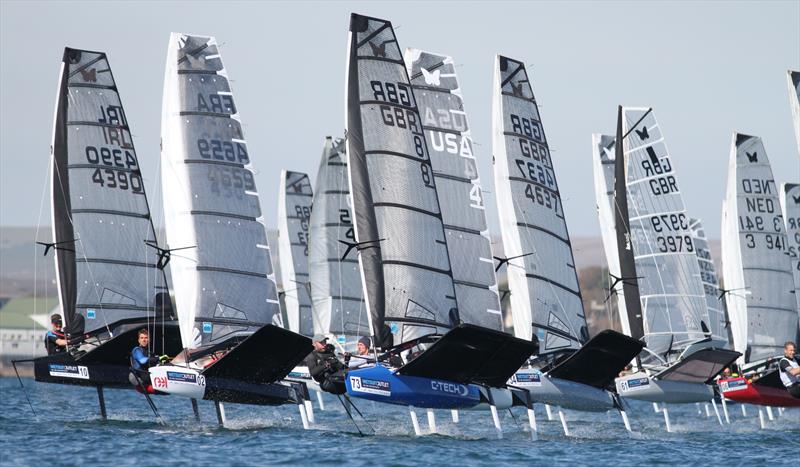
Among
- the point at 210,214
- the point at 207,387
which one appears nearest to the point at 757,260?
the point at 210,214

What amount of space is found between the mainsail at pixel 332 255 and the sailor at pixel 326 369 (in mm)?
12884

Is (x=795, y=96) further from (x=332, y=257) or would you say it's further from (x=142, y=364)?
(x=142, y=364)

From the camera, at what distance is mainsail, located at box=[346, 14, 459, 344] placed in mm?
21688

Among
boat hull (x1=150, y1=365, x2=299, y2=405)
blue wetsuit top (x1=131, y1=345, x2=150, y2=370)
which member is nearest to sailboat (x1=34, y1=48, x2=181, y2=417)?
blue wetsuit top (x1=131, y1=345, x2=150, y2=370)

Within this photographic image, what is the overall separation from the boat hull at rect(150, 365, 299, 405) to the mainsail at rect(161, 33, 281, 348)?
6.78 feet

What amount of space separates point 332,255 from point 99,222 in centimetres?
1085

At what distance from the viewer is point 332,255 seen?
35.3 meters

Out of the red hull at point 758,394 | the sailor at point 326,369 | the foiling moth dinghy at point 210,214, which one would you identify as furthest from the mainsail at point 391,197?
the red hull at point 758,394

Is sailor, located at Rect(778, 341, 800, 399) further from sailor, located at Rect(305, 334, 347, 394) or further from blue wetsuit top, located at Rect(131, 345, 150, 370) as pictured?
blue wetsuit top, located at Rect(131, 345, 150, 370)

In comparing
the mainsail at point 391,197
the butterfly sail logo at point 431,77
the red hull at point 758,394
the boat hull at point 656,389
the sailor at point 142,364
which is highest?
the butterfly sail logo at point 431,77

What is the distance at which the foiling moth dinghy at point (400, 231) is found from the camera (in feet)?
67.1

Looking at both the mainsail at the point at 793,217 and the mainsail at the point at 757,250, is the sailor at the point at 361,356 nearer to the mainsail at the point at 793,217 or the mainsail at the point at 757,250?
the mainsail at the point at 757,250

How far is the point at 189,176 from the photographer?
76.2 feet

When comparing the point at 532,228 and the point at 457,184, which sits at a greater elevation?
the point at 457,184
